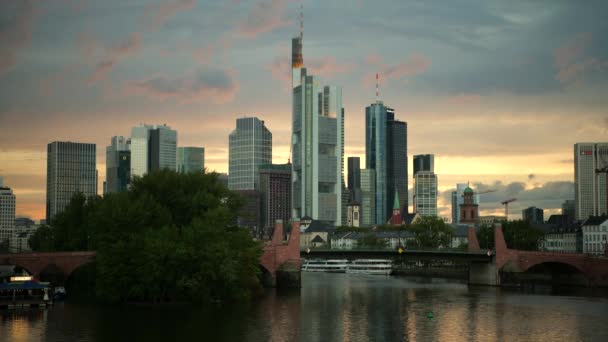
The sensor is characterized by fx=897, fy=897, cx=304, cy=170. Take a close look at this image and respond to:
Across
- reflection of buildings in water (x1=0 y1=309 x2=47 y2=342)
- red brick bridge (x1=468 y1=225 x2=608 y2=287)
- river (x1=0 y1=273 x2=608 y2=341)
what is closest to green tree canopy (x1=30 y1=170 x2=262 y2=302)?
river (x1=0 y1=273 x2=608 y2=341)

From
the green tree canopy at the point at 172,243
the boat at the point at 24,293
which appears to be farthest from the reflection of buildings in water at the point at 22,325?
the green tree canopy at the point at 172,243

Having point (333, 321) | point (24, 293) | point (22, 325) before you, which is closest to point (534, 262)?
point (333, 321)

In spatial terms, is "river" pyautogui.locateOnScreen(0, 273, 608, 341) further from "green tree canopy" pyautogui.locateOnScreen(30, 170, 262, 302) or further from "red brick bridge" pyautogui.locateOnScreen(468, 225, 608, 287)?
"red brick bridge" pyautogui.locateOnScreen(468, 225, 608, 287)

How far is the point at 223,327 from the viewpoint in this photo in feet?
284

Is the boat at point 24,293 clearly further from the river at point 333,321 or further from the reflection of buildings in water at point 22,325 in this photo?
the reflection of buildings in water at point 22,325

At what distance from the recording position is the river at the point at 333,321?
8225 cm

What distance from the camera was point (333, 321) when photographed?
94.2 m

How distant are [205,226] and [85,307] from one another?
16.3 m

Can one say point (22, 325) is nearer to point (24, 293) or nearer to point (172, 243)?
point (24, 293)

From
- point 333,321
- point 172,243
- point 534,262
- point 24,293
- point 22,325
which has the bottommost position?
point 333,321

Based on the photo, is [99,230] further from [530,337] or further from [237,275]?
[530,337]

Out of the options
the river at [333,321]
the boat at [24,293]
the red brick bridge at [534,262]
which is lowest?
the river at [333,321]

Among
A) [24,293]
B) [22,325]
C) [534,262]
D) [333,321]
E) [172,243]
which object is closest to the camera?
[22,325]

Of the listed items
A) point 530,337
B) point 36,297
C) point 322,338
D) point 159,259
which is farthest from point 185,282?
point 530,337
